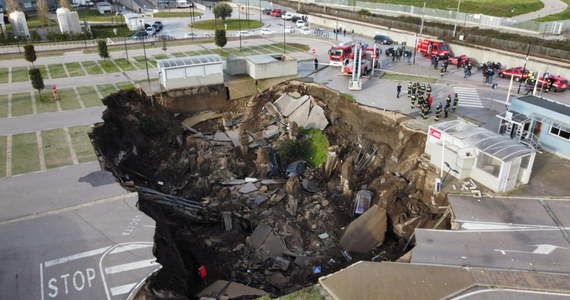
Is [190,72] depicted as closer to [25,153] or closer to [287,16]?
[25,153]

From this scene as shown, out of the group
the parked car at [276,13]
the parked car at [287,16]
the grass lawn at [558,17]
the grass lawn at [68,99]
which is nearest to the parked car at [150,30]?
the parked car at [287,16]

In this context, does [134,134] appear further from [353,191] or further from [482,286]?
[482,286]

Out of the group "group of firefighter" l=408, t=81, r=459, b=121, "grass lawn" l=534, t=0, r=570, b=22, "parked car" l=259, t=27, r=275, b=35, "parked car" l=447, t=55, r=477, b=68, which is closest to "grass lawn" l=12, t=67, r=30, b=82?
"parked car" l=259, t=27, r=275, b=35

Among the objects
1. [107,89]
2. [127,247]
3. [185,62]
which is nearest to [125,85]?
[107,89]

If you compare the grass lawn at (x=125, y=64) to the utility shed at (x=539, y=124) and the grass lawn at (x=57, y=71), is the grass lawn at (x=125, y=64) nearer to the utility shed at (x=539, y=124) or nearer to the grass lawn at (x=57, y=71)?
the grass lawn at (x=57, y=71)

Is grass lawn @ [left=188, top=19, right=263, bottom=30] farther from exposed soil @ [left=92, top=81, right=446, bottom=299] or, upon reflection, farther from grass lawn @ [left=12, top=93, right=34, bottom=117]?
grass lawn @ [left=12, top=93, right=34, bottom=117]

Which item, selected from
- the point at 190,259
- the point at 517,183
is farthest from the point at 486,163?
the point at 190,259
